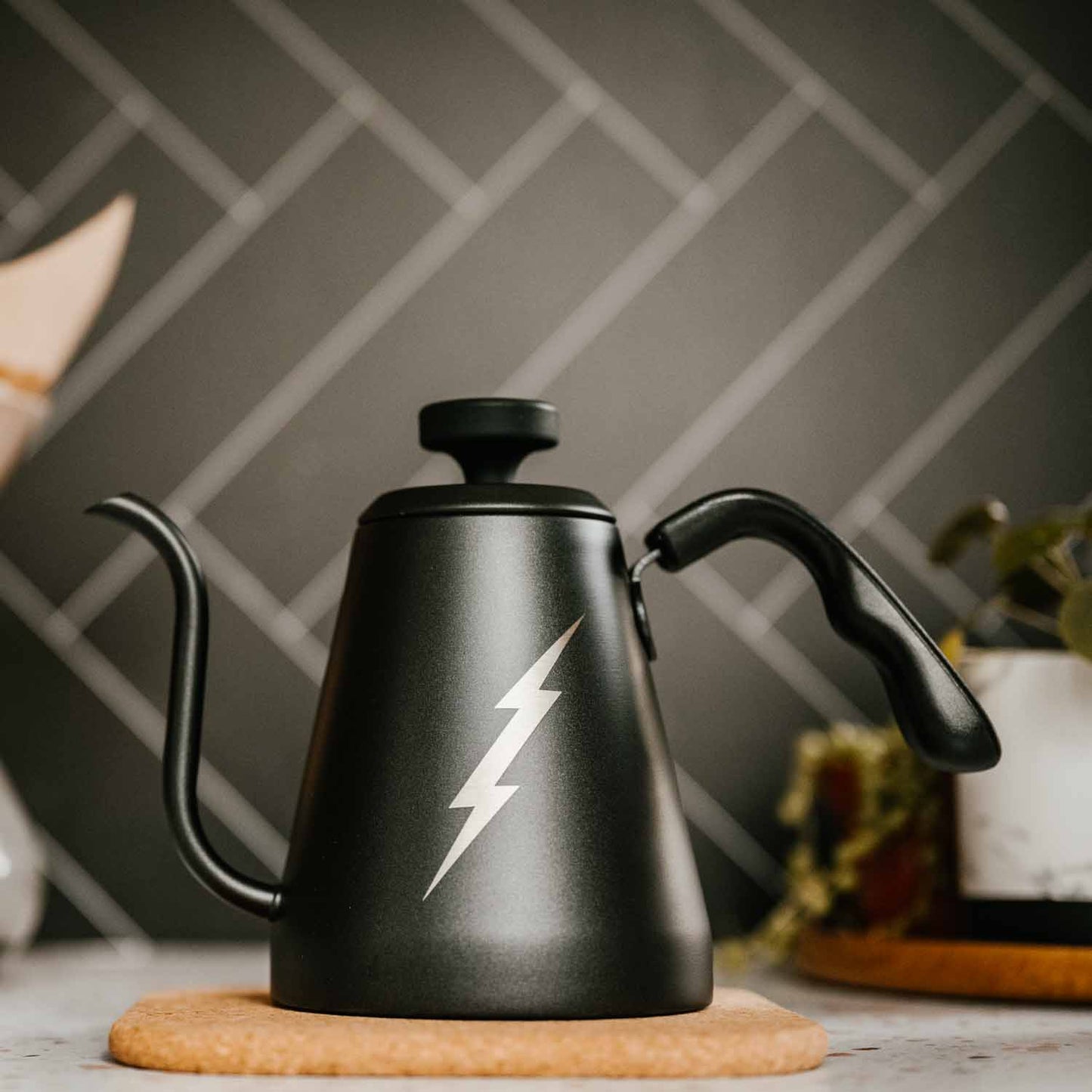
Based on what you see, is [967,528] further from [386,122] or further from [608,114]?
[386,122]

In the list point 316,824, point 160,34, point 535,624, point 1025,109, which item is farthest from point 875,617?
point 160,34

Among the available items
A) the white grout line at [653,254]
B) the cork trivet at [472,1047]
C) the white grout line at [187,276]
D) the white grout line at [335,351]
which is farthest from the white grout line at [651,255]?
the cork trivet at [472,1047]

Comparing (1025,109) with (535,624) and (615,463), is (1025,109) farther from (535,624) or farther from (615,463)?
(535,624)

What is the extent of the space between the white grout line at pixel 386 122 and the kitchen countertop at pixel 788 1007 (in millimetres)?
645

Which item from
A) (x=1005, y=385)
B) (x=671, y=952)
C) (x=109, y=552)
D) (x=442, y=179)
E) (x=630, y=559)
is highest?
(x=1005, y=385)

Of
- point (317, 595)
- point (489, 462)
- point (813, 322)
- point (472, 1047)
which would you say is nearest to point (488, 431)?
point (489, 462)

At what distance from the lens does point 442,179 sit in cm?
111

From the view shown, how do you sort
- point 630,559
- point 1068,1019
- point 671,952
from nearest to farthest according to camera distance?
point 671,952 < point 1068,1019 < point 630,559

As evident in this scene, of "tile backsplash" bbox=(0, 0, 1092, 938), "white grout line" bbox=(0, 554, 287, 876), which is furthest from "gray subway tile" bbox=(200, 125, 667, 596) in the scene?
"white grout line" bbox=(0, 554, 287, 876)

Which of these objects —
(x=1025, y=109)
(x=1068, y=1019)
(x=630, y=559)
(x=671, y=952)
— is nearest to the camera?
(x=671, y=952)

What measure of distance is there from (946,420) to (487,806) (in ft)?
2.38

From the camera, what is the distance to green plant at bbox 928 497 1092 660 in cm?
77

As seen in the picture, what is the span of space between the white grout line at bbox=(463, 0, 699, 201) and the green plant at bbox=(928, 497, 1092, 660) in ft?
1.35

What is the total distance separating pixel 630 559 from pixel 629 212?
31 centimetres
